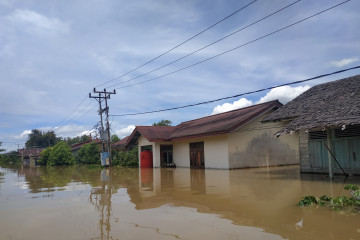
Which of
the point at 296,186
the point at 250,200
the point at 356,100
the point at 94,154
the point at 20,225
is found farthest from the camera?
the point at 94,154

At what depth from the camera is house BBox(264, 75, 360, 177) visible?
1247 cm

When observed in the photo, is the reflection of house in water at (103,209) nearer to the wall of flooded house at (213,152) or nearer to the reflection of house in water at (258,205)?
the reflection of house in water at (258,205)

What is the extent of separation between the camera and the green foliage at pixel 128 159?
103 feet

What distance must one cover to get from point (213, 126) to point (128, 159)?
1281 centimetres

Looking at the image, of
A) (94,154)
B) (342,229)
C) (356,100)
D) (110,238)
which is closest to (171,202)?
(110,238)

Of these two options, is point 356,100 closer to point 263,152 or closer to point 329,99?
point 329,99

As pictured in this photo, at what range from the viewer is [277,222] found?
6457mm

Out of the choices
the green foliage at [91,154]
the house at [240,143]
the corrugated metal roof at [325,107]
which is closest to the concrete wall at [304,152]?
the corrugated metal roof at [325,107]

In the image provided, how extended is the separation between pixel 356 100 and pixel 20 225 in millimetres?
13043

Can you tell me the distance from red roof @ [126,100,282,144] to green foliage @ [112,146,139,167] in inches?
87.7

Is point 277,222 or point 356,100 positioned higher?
point 356,100

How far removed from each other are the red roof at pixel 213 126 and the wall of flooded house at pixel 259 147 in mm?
727

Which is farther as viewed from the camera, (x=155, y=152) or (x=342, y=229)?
(x=155, y=152)

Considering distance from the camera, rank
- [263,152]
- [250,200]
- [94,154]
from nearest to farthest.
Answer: [250,200] → [263,152] → [94,154]
